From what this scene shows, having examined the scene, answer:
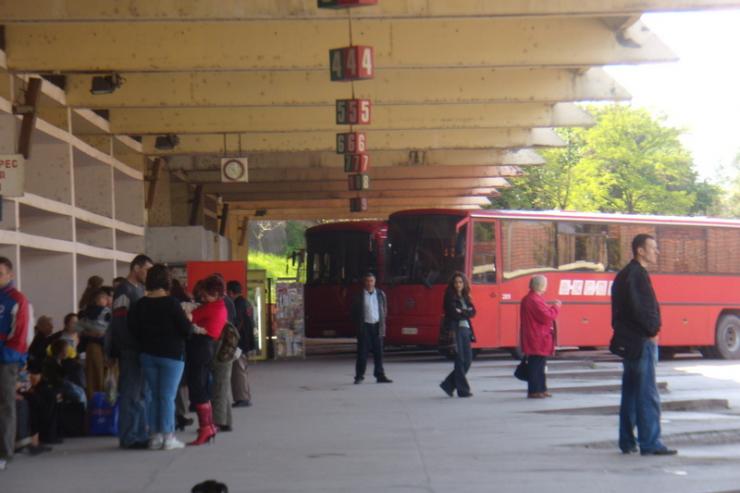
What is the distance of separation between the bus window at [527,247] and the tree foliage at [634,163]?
100ft

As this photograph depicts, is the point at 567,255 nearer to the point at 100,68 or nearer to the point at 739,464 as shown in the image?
Result: the point at 100,68

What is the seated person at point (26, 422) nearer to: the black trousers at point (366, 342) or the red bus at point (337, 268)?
the black trousers at point (366, 342)

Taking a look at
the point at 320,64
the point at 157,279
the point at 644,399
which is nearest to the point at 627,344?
the point at 644,399

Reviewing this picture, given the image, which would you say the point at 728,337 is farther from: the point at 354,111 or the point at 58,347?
the point at 58,347

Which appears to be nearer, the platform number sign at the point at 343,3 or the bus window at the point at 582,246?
the platform number sign at the point at 343,3

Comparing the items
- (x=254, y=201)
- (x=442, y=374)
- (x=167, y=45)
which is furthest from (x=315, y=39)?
(x=254, y=201)

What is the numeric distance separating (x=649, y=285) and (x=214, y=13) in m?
6.35

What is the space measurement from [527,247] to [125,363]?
1653 centimetres

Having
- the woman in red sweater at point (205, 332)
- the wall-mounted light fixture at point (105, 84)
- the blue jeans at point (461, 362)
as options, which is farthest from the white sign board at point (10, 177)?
the blue jeans at point (461, 362)

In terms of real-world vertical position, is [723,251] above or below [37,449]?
above

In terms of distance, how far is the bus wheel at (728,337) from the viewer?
98.7 feet

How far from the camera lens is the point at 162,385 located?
12.6 meters

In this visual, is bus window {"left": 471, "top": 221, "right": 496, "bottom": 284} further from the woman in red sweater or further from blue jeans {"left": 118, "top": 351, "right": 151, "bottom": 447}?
blue jeans {"left": 118, "top": 351, "right": 151, "bottom": 447}

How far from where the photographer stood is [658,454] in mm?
11930
